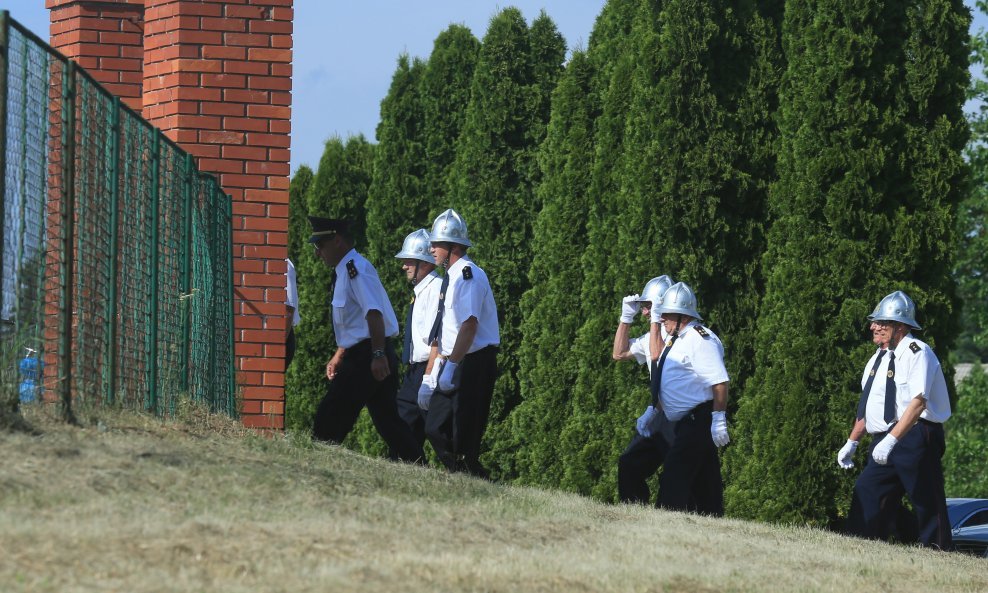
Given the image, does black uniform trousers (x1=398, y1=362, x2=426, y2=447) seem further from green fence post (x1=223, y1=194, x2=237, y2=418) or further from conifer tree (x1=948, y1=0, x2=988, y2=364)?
conifer tree (x1=948, y1=0, x2=988, y2=364)

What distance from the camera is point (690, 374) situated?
1069cm

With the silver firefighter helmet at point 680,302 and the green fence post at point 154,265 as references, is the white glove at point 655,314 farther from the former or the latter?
the green fence post at point 154,265

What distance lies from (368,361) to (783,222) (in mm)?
4572

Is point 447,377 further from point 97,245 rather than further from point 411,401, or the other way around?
point 97,245

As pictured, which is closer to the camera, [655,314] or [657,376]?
[657,376]

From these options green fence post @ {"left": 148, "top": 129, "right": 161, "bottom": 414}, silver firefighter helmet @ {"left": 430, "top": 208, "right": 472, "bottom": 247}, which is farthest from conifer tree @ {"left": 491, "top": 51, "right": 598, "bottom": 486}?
green fence post @ {"left": 148, "top": 129, "right": 161, "bottom": 414}

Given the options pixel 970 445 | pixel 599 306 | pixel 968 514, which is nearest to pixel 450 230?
pixel 599 306

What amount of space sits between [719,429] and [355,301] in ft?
9.37

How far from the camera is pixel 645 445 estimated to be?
1083cm

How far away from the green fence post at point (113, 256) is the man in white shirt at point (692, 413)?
13.7 feet

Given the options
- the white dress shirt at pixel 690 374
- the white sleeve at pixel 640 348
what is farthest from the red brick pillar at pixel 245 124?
the white sleeve at pixel 640 348

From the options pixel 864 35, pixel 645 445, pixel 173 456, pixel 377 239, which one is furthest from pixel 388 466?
pixel 377 239

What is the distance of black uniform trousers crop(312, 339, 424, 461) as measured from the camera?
418 inches

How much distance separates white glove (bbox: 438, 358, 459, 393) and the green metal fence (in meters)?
1.62
